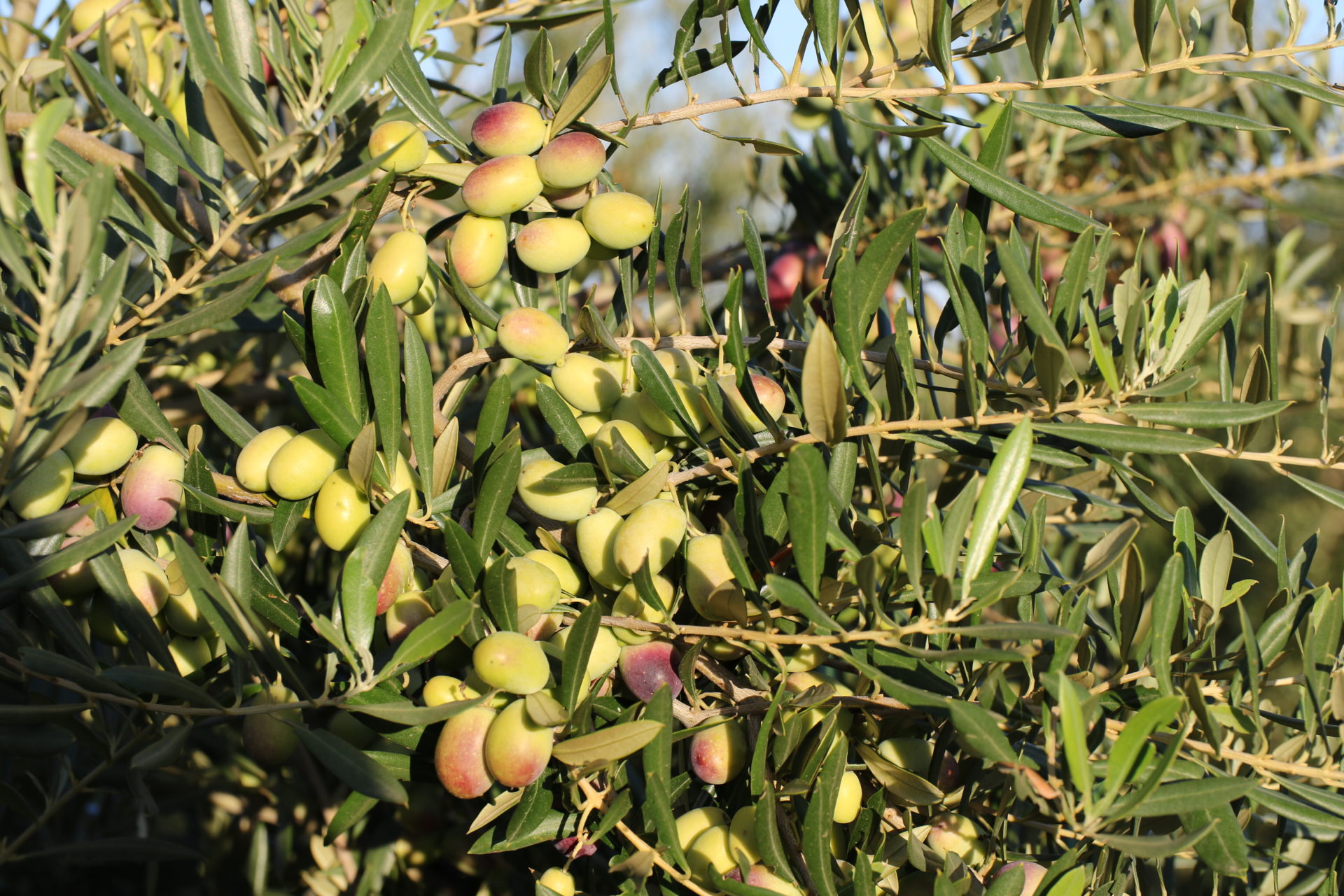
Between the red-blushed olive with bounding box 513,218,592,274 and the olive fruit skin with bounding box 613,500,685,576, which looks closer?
the olive fruit skin with bounding box 613,500,685,576

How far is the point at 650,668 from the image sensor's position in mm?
652

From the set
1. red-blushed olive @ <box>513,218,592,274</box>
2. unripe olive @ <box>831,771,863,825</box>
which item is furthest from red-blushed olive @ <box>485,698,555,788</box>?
red-blushed olive @ <box>513,218,592,274</box>

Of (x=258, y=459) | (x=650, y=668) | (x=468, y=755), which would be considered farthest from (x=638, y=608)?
(x=258, y=459)

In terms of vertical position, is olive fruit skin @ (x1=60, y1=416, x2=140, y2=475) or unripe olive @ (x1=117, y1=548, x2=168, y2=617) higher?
olive fruit skin @ (x1=60, y1=416, x2=140, y2=475)

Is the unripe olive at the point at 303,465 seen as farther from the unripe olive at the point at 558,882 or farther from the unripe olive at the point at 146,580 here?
the unripe olive at the point at 558,882

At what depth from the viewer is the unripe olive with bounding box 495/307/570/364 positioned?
709 mm

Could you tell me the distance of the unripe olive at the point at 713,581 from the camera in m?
0.61

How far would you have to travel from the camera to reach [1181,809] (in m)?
0.53

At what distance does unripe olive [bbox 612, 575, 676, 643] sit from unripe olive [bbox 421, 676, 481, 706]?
0.11 m

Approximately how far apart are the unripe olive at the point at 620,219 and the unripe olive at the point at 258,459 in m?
0.28

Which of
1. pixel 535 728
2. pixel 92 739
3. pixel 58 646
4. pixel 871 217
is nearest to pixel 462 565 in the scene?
pixel 535 728

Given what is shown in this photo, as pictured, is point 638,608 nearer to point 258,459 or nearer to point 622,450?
point 622,450

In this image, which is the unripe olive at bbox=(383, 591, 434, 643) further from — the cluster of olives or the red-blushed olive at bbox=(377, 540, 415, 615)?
the cluster of olives

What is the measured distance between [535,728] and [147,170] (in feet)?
1.68
